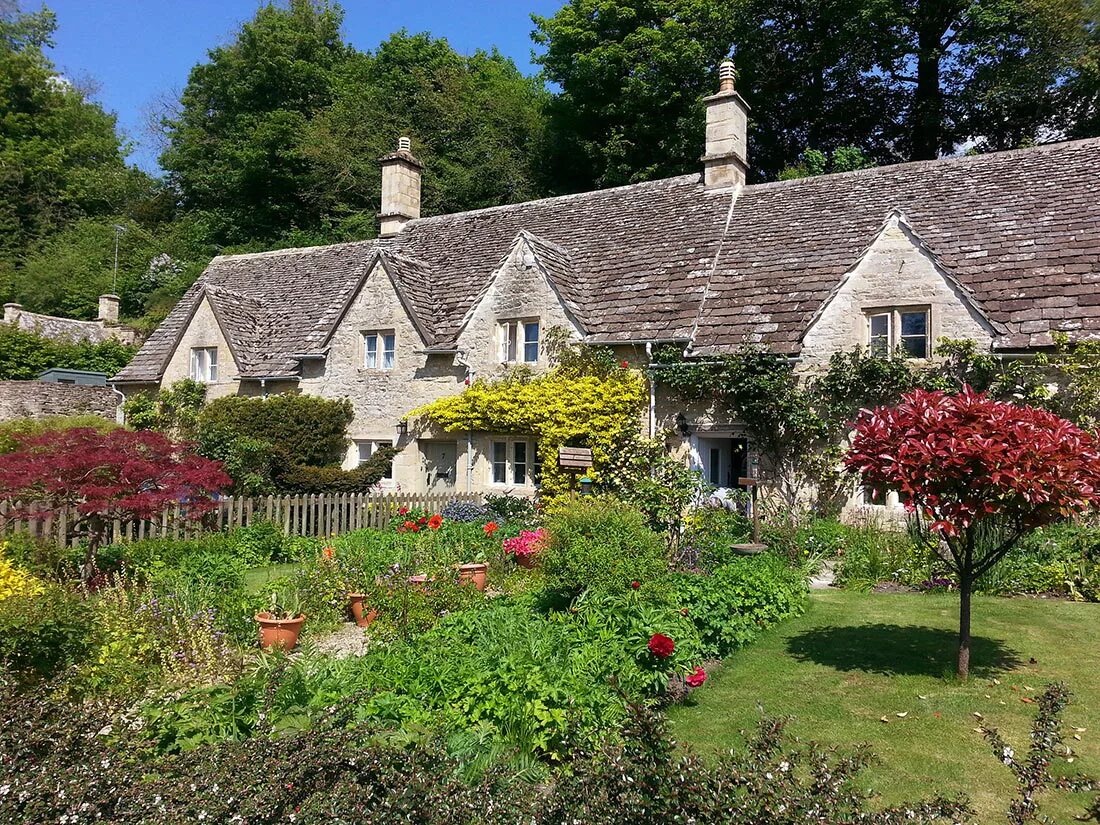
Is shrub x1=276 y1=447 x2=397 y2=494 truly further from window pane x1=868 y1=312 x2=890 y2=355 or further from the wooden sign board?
window pane x1=868 y1=312 x2=890 y2=355

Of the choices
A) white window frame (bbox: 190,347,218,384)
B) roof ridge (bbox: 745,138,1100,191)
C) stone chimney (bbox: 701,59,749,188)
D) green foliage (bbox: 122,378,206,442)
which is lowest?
green foliage (bbox: 122,378,206,442)

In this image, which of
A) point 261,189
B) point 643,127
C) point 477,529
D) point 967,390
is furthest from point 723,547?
point 261,189

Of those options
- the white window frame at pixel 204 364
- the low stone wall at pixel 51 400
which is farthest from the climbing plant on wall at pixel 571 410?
the low stone wall at pixel 51 400

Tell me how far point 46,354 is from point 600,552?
4095cm

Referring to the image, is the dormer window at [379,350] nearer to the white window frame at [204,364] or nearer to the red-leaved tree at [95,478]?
the white window frame at [204,364]

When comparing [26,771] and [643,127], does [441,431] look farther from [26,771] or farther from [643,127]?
[643,127]

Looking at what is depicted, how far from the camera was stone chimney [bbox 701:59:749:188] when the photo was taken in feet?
70.8

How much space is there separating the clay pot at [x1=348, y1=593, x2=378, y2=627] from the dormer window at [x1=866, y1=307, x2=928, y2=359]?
11574mm

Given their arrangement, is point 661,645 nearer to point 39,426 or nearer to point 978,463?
point 978,463

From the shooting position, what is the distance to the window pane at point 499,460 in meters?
20.0

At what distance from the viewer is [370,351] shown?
73.9 ft

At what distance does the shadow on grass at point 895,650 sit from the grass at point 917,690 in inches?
0.8

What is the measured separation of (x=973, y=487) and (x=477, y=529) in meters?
9.10

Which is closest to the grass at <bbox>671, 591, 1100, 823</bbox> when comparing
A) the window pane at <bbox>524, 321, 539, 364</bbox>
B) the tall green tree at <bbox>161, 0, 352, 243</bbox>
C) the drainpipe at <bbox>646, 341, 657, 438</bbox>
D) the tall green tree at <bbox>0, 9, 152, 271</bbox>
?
the drainpipe at <bbox>646, 341, 657, 438</bbox>
